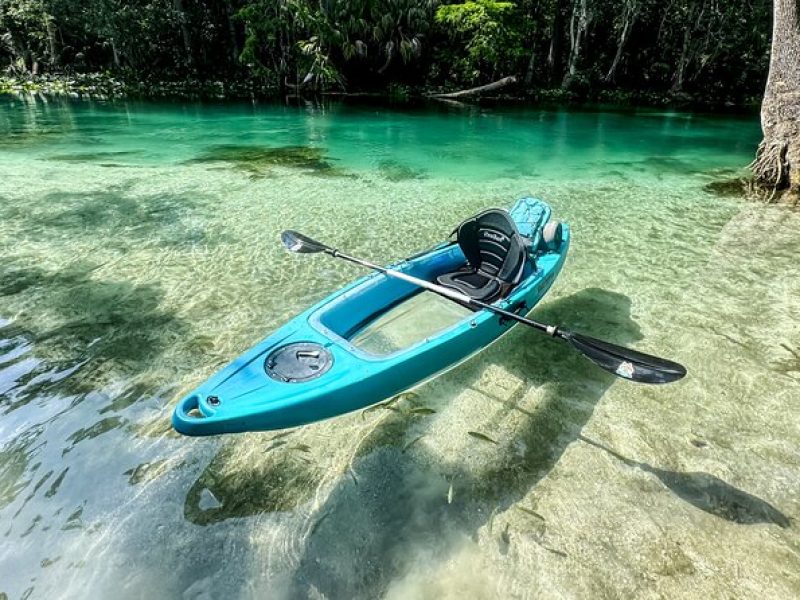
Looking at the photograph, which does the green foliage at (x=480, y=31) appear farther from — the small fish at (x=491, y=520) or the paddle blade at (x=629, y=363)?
the small fish at (x=491, y=520)

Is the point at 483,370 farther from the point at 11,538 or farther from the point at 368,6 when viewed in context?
the point at 368,6

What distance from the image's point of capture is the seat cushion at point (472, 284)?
5578mm

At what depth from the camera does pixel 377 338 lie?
537 centimetres

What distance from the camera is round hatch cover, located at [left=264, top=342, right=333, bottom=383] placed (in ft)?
13.0

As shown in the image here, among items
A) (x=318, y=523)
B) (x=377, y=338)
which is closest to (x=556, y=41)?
(x=377, y=338)

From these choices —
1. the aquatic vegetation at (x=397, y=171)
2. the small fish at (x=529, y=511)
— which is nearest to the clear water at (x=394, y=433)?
the small fish at (x=529, y=511)

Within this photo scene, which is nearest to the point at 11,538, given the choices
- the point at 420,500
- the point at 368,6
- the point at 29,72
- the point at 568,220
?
the point at 420,500

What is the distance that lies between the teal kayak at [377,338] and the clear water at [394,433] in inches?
22.0

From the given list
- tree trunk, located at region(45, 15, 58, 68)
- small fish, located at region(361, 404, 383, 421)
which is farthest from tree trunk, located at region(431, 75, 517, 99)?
small fish, located at region(361, 404, 383, 421)

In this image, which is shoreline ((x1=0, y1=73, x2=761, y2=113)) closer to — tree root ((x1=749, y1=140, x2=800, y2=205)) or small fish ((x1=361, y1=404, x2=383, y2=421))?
tree root ((x1=749, y1=140, x2=800, y2=205))

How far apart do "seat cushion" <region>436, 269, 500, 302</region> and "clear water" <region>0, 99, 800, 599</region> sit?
70 centimetres

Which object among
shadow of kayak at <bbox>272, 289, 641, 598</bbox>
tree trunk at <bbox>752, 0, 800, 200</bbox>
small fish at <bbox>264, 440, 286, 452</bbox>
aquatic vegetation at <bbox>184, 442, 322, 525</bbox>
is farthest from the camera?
tree trunk at <bbox>752, 0, 800, 200</bbox>

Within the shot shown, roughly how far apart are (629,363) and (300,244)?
4.15m

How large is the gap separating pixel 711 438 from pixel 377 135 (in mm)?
17381
